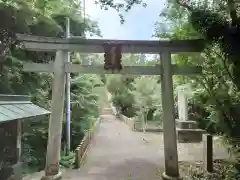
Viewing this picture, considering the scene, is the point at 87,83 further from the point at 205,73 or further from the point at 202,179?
the point at 202,179

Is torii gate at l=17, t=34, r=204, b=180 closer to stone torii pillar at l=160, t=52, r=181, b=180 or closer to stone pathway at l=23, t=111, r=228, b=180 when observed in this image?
stone torii pillar at l=160, t=52, r=181, b=180

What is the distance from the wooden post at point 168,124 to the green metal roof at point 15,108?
4391 millimetres

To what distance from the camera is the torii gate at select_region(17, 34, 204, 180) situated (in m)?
10.6

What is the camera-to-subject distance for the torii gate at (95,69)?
34.9 feet

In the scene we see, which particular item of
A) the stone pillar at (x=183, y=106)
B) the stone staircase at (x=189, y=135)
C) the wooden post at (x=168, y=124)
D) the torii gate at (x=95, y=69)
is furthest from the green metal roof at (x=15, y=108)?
the stone pillar at (x=183, y=106)

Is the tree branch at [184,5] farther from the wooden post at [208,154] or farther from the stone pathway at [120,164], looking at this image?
the stone pathway at [120,164]

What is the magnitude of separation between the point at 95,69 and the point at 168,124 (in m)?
3.21

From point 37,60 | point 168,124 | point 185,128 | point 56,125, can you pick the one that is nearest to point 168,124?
point 168,124

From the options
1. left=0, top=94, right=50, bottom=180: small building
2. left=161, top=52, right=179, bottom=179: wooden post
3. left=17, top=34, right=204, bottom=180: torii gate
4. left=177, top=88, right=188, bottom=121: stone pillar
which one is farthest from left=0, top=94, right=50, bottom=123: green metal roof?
left=177, top=88, right=188, bottom=121: stone pillar

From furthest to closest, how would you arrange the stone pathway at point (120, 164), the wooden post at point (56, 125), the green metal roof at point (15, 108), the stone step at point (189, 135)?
the stone step at point (189, 135) < the stone pathway at point (120, 164) < the wooden post at point (56, 125) < the green metal roof at point (15, 108)

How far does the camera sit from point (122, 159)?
1359cm

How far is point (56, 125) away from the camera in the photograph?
1068 centimetres

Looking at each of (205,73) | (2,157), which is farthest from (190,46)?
(2,157)

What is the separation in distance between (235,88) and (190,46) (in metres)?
2.11
